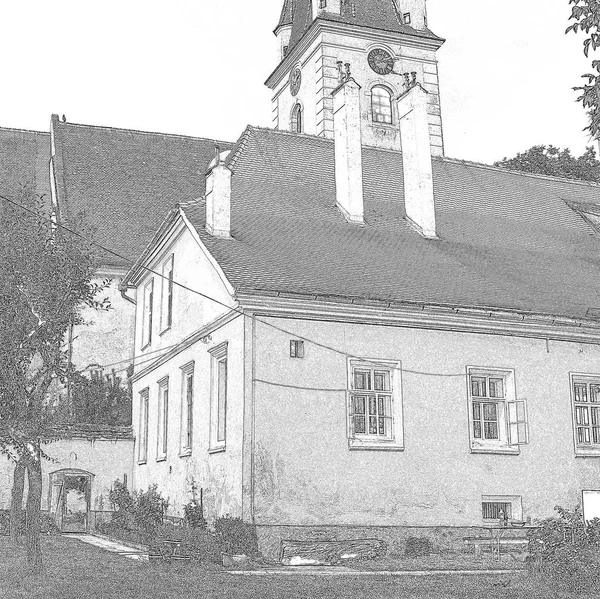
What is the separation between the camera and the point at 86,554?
1595 centimetres

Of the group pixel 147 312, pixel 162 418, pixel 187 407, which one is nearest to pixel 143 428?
pixel 162 418

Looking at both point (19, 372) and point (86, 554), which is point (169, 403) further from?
point (19, 372)

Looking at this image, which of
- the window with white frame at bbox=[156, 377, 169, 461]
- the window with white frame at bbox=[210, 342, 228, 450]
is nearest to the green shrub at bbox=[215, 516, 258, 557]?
the window with white frame at bbox=[210, 342, 228, 450]

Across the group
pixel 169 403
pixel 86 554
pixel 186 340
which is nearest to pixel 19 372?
pixel 86 554

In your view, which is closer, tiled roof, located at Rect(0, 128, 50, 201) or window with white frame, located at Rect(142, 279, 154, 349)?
window with white frame, located at Rect(142, 279, 154, 349)

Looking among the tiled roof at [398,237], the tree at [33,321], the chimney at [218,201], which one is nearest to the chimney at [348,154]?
the tiled roof at [398,237]

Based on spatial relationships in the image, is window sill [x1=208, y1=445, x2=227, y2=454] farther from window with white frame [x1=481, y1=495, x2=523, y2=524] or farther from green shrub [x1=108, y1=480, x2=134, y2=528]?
window with white frame [x1=481, y1=495, x2=523, y2=524]

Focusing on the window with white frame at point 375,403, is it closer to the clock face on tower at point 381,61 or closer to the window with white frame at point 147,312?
the window with white frame at point 147,312

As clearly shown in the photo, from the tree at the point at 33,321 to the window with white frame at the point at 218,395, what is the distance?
3583 mm

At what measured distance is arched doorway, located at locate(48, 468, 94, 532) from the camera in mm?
24125

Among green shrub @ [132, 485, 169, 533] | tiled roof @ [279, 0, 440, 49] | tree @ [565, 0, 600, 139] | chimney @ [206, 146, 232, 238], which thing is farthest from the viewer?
tiled roof @ [279, 0, 440, 49]

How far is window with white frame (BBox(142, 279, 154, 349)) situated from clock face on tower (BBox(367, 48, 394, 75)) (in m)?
18.5

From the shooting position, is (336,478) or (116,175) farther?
(116,175)

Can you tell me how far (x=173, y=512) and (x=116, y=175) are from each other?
1509cm
